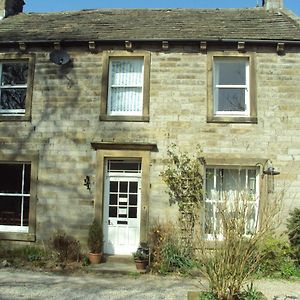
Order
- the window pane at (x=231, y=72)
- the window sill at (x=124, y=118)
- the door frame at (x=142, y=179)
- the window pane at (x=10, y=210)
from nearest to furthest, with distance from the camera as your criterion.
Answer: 1. the door frame at (x=142, y=179)
2. the window sill at (x=124, y=118)
3. the window pane at (x=231, y=72)
4. the window pane at (x=10, y=210)

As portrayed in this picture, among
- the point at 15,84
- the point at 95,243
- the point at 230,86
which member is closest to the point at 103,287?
the point at 95,243

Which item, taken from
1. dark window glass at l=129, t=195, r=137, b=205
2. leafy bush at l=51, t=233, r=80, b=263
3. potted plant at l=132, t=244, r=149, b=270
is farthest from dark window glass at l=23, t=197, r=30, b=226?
potted plant at l=132, t=244, r=149, b=270

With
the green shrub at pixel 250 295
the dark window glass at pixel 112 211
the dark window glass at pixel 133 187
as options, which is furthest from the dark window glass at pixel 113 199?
the green shrub at pixel 250 295

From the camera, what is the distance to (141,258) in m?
10.8

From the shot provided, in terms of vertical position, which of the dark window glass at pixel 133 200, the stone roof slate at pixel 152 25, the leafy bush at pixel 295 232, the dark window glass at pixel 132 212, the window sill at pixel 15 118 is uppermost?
the stone roof slate at pixel 152 25

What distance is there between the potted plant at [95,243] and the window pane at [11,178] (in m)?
2.60

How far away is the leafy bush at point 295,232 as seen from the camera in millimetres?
10867

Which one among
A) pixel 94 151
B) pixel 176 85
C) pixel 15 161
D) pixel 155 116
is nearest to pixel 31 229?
pixel 15 161

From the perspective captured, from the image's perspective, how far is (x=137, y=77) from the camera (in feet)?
41.0

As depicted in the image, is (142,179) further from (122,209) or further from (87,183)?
(87,183)

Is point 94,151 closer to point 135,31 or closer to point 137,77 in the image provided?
point 137,77

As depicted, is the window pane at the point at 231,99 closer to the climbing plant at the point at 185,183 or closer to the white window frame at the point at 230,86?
the white window frame at the point at 230,86

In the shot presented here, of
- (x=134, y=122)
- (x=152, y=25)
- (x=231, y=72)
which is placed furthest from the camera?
(x=152, y=25)

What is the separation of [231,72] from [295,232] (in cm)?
468
